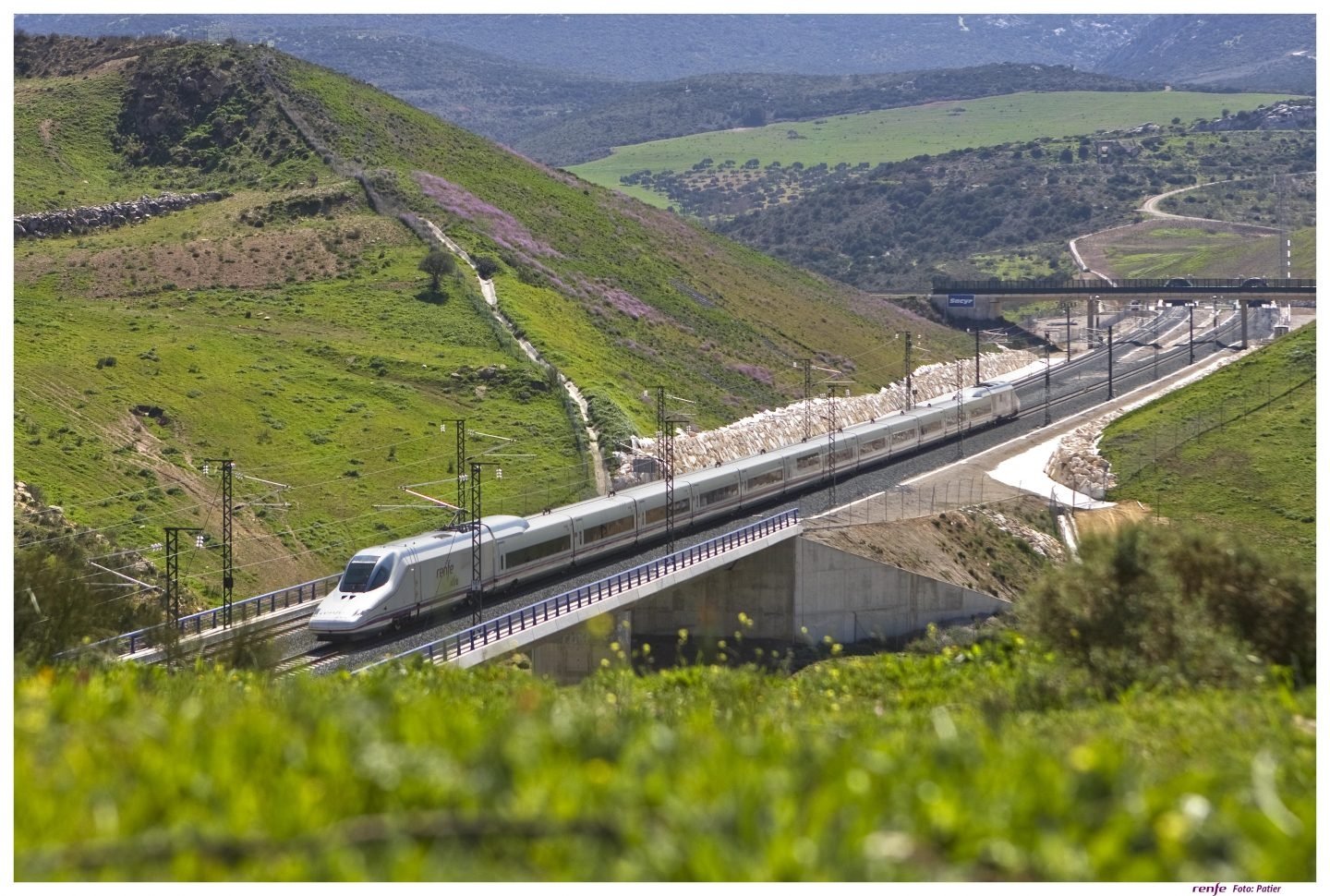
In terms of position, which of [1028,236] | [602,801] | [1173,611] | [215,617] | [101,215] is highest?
[602,801]

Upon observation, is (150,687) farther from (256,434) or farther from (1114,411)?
(1114,411)

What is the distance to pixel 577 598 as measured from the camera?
39.8m

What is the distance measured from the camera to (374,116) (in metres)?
113

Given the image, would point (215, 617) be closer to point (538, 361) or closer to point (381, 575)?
point (381, 575)

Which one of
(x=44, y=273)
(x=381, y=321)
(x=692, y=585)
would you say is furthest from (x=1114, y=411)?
(x=44, y=273)

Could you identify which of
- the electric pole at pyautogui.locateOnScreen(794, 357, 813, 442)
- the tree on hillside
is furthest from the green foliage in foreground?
the tree on hillside

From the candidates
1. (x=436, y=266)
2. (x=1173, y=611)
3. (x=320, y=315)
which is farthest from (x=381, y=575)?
(x=436, y=266)

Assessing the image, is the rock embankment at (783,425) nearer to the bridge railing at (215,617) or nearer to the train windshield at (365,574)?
the bridge railing at (215,617)

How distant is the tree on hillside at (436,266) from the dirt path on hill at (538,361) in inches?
81.4

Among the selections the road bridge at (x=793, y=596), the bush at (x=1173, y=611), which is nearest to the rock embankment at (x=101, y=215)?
the road bridge at (x=793, y=596)

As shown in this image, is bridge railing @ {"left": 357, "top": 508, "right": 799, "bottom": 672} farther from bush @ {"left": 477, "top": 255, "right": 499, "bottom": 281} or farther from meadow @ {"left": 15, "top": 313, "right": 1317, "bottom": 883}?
bush @ {"left": 477, "top": 255, "right": 499, "bottom": 281}

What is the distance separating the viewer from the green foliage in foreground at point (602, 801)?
1026 centimetres

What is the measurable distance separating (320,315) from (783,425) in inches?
891
